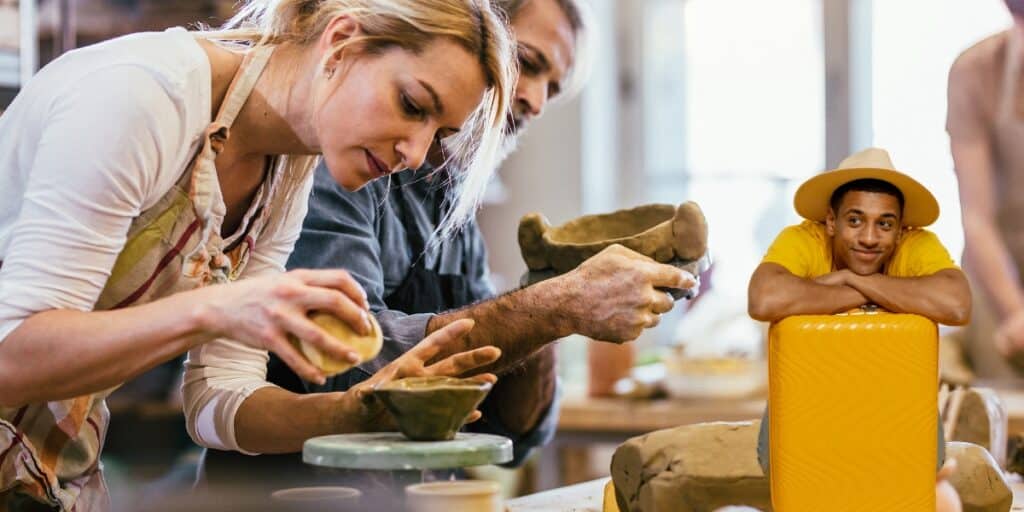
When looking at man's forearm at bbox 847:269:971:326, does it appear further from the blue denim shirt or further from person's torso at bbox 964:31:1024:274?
person's torso at bbox 964:31:1024:274

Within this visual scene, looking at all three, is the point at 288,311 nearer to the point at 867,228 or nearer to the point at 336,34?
the point at 336,34

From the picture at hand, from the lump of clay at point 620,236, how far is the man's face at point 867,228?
0.24 meters

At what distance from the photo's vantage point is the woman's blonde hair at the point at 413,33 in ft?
5.50

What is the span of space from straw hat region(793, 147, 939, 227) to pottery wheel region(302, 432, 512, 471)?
600mm

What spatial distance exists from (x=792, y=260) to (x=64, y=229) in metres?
0.95

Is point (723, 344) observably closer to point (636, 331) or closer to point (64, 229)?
point (636, 331)

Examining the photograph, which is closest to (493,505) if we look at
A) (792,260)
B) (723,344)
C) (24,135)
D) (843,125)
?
(792,260)

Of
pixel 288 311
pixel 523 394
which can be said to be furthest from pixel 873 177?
pixel 523 394

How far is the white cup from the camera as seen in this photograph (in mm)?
1428

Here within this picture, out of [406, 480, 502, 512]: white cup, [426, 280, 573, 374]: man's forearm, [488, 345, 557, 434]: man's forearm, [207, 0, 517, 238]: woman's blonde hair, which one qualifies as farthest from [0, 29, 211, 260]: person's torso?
[488, 345, 557, 434]: man's forearm

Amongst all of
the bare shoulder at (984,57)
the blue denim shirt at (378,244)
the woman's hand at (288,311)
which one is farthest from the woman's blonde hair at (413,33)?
the bare shoulder at (984,57)

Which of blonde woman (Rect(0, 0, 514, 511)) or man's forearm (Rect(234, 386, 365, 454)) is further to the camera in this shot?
man's forearm (Rect(234, 386, 365, 454))

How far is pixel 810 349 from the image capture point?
1.65 meters

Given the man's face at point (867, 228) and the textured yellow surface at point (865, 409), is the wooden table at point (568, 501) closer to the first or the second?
the textured yellow surface at point (865, 409)
